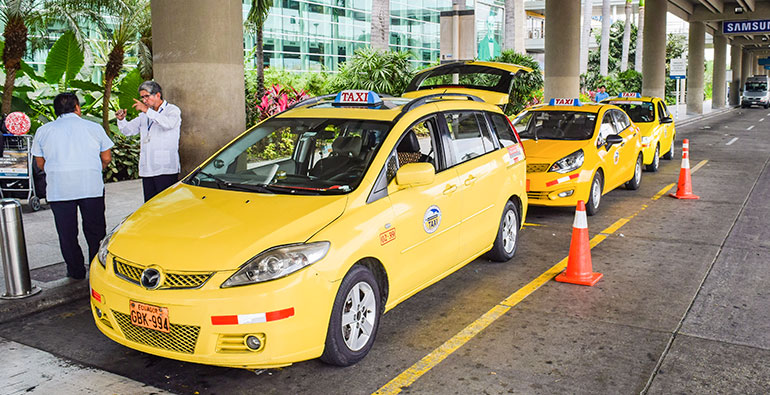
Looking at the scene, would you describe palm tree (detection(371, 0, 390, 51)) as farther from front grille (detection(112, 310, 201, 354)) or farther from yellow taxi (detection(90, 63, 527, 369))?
front grille (detection(112, 310, 201, 354))

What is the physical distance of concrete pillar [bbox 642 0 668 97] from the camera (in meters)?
34.3

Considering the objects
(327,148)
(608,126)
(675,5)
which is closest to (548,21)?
(608,126)

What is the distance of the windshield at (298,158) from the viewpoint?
5.52 m

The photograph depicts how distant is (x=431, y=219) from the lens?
5.80 m

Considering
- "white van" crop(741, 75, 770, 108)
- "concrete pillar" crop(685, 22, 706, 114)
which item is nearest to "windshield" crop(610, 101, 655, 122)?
"concrete pillar" crop(685, 22, 706, 114)

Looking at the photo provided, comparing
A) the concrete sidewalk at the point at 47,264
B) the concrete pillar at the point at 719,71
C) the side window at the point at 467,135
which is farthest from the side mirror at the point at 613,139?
the concrete pillar at the point at 719,71

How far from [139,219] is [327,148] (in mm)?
1574

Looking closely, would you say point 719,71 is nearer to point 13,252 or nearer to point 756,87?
point 756,87

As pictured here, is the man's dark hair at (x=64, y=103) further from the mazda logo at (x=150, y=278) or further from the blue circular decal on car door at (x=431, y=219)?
the blue circular decal on car door at (x=431, y=219)

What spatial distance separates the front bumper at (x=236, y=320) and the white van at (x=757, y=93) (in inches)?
2473

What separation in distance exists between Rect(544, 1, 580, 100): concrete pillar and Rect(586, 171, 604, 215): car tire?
37.5 feet

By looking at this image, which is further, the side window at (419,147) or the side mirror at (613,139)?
the side mirror at (613,139)

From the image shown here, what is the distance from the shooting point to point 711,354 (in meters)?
5.22

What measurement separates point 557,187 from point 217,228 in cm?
636
